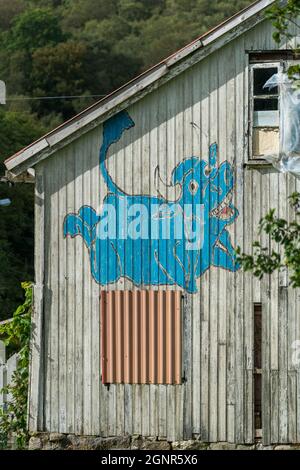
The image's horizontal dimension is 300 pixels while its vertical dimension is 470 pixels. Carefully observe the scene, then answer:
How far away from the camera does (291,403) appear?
19422 mm

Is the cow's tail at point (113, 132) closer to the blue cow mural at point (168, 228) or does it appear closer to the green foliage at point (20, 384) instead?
the blue cow mural at point (168, 228)

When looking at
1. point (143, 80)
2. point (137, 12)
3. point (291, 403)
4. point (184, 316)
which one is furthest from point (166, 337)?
point (137, 12)

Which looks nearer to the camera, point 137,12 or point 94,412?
point 94,412

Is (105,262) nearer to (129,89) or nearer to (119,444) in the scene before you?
(129,89)

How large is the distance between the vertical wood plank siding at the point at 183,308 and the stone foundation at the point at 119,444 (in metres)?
0.11

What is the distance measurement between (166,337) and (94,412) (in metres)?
1.53

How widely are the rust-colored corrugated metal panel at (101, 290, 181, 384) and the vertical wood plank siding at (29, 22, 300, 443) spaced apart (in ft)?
0.14

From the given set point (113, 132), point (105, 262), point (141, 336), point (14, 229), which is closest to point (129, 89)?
point (113, 132)

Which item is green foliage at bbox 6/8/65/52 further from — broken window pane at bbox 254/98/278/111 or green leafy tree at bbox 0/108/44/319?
broken window pane at bbox 254/98/278/111

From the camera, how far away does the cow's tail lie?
64.4ft

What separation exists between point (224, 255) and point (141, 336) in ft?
5.56

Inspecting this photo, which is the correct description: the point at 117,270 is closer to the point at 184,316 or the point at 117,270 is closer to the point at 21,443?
the point at 184,316

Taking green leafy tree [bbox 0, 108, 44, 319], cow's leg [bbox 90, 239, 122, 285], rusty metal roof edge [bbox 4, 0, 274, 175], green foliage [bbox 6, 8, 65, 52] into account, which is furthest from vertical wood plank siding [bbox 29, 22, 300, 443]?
green foliage [bbox 6, 8, 65, 52]

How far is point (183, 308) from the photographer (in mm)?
19531
